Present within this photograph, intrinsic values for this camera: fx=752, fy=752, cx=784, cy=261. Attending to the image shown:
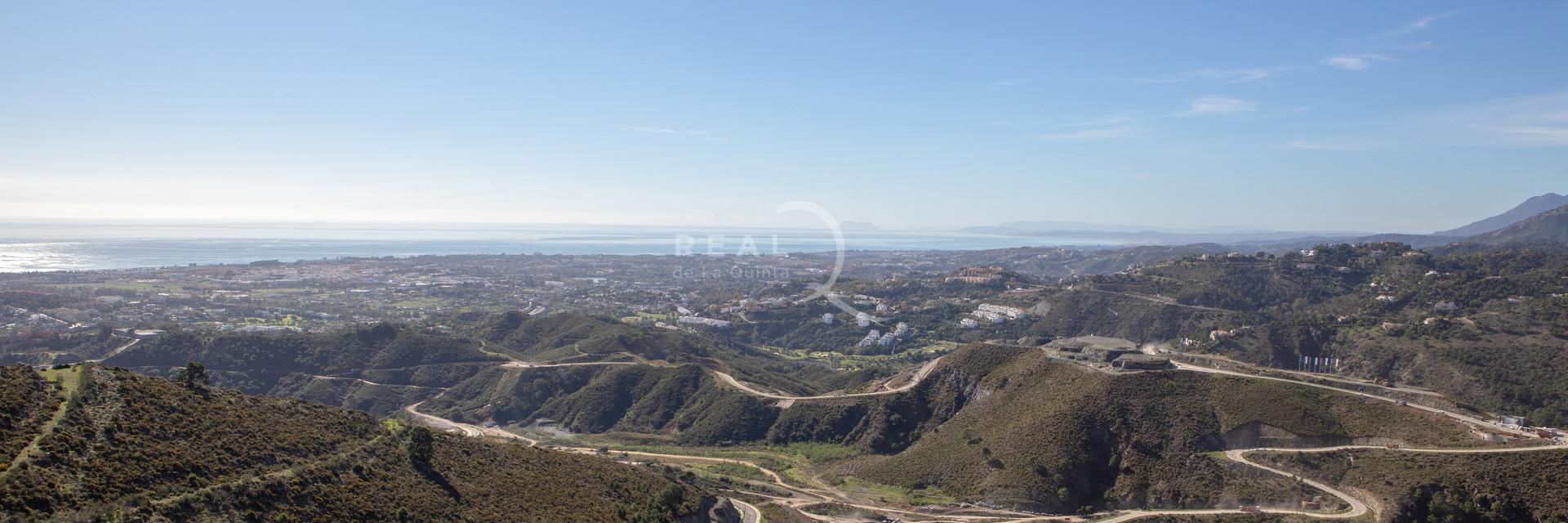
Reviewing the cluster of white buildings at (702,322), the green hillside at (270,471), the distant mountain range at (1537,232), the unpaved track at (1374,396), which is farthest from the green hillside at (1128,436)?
the distant mountain range at (1537,232)

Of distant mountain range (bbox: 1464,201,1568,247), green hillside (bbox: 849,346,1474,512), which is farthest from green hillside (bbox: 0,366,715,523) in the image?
distant mountain range (bbox: 1464,201,1568,247)

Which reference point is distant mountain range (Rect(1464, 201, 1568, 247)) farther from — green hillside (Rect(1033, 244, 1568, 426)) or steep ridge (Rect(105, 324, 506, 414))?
steep ridge (Rect(105, 324, 506, 414))

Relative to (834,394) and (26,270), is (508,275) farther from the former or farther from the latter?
(834,394)

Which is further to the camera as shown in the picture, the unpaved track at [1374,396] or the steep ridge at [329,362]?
the steep ridge at [329,362]

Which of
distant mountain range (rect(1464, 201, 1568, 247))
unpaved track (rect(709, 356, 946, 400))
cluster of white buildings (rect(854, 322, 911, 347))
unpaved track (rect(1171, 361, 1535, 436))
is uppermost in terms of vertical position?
distant mountain range (rect(1464, 201, 1568, 247))

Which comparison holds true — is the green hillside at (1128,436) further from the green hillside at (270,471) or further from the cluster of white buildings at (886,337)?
the cluster of white buildings at (886,337)

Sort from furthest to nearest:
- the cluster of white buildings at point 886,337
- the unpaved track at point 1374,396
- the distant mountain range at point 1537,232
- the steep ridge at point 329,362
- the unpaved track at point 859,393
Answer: the distant mountain range at point 1537,232 → the cluster of white buildings at point 886,337 → the steep ridge at point 329,362 → the unpaved track at point 859,393 → the unpaved track at point 1374,396

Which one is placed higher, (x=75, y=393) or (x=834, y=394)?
(x=75, y=393)

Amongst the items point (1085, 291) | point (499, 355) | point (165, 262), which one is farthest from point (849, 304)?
point (165, 262)
